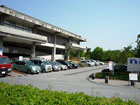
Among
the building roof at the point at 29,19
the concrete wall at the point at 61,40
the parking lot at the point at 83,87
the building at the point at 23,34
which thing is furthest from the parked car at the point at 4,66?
the concrete wall at the point at 61,40

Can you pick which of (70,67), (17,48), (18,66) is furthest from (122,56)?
(17,48)

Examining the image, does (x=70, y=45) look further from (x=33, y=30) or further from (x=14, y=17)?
(x=14, y=17)

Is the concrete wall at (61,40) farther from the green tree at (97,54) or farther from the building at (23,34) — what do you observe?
the green tree at (97,54)

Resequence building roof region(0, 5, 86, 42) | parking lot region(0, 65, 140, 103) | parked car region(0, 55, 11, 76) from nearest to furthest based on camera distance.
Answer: parking lot region(0, 65, 140, 103) → parked car region(0, 55, 11, 76) → building roof region(0, 5, 86, 42)

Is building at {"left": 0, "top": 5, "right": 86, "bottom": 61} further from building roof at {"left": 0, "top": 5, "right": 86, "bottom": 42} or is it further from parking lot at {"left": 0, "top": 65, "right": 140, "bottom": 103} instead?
parking lot at {"left": 0, "top": 65, "right": 140, "bottom": 103}

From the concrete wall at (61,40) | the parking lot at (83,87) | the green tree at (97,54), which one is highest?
the concrete wall at (61,40)

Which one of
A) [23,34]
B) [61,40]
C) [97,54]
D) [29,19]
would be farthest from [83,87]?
[97,54]

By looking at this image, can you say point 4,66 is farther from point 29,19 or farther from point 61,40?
point 61,40

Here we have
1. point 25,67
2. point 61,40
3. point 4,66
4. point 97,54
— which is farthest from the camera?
point 97,54

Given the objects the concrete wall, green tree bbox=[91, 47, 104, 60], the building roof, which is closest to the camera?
the building roof

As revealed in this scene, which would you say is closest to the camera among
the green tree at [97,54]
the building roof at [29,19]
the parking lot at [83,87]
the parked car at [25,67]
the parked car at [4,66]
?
the parking lot at [83,87]

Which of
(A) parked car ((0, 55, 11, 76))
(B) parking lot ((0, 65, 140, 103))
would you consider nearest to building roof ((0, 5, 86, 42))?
(A) parked car ((0, 55, 11, 76))

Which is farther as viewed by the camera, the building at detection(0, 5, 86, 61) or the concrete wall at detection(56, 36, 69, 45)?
the concrete wall at detection(56, 36, 69, 45)

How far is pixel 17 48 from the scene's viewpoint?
31.3 metres
